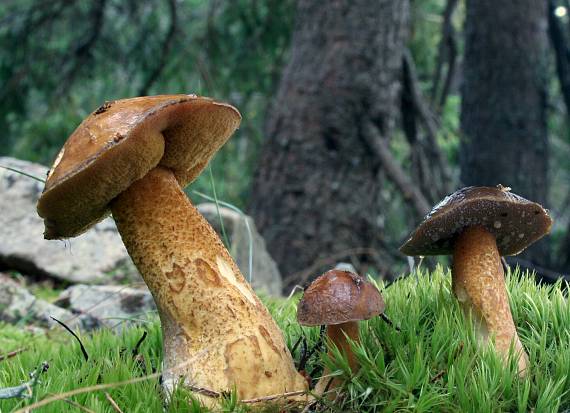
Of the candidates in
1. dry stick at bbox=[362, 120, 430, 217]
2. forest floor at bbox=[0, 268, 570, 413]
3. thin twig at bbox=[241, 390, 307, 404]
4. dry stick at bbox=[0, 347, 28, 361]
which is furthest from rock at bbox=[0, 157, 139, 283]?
thin twig at bbox=[241, 390, 307, 404]

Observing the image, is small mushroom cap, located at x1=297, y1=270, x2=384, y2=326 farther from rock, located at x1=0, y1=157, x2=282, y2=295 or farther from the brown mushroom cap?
rock, located at x1=0, y1=157, x2=282, y2=295

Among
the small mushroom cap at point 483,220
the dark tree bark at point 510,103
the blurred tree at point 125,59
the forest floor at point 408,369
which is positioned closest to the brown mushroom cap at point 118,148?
the forest floor at point 408,369

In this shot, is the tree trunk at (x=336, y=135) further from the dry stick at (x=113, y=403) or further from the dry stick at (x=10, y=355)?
the dry stick at (x=113, y=403)

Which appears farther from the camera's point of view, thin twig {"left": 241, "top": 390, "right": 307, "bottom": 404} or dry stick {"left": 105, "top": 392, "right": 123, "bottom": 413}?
thin twig {"left": 241, "top": 390, "right": 307, "bottom": 404}

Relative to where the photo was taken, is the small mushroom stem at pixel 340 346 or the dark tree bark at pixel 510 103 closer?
the small mushroom stem at pixel 340 346

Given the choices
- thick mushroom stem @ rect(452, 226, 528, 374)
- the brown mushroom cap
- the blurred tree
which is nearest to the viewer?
the brown mushroom cap

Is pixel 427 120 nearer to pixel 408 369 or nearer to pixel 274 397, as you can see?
pixel 408 369
